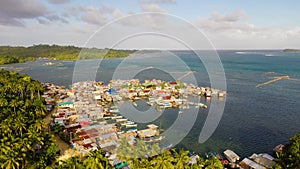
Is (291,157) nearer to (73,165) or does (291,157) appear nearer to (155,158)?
(155,158)

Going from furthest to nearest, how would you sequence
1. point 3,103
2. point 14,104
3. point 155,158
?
point 3,103
point 14,104
point 155,158

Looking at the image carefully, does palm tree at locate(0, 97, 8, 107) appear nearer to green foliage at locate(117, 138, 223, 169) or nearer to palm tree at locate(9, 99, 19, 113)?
palm tree at locate(9, 99, 19, 113)

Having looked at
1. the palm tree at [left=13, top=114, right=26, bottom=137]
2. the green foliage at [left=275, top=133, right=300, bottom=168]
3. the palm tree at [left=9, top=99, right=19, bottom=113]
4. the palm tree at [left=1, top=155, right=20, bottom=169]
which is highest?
the palm tree at [left=9, top=99, right=19, bottom=113]

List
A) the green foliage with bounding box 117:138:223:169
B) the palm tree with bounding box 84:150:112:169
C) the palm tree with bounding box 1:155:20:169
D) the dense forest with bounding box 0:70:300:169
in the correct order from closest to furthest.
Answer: the palm tree with bounding box 84:150:112:169 → the palm tree with bounding box 1:155:20:169 → the dense forest with bounding box 0:70:300:169 → the green foliage with bounding box 117:138:223:169

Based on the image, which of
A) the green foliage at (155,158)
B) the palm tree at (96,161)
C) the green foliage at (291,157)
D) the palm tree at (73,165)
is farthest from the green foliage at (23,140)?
the green foliage at (291,157)

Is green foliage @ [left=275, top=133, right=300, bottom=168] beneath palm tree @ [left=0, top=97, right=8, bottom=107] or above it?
beneath

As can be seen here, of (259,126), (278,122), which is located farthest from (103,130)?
(278,122)

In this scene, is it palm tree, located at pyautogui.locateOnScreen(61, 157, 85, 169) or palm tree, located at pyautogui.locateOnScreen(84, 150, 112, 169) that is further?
palm tree, located at pyautogui.locateOnScreen(61, 157, 85, 169)

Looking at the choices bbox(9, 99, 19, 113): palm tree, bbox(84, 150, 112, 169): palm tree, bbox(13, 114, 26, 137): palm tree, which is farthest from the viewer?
bbox(9, 99, 19, 113): palm tree

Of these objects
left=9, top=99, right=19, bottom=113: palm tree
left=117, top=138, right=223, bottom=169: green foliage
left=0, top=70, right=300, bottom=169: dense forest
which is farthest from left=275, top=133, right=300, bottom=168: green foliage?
left=9, top=99, right=19, bottom=113: palm tree

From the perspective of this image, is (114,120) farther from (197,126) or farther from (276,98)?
(276,98)

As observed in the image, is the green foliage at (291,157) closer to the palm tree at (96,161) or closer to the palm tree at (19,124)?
the palm tree at (96,161)

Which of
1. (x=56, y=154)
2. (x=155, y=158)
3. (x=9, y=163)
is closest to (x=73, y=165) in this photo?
(x=9, y=163)
